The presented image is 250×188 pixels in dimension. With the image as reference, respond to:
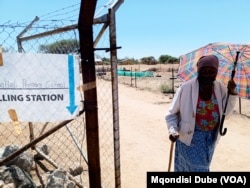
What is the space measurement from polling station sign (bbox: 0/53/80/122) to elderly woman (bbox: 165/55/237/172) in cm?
128

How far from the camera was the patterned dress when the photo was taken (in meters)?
3.48

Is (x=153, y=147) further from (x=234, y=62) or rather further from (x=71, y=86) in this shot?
(x=71, y=86)

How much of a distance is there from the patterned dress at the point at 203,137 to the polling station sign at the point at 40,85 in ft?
4.69

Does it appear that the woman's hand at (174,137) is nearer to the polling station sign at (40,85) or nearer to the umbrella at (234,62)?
the umbrella at (234,62)

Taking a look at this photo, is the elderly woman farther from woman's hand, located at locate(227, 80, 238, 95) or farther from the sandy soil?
the sandy soil

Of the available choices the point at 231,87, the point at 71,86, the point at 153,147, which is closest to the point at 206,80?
the point at 231,87

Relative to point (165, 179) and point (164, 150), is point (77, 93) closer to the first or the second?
point (165, 179)

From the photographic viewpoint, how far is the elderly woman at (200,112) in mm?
3459

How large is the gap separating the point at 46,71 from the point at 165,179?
1638 mm

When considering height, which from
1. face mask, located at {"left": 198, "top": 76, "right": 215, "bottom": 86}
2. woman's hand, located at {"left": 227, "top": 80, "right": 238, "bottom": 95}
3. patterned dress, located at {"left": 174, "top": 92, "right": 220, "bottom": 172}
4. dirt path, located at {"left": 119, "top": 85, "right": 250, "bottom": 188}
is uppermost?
face mask, located at {"left": 198, "top": 76, "right": 215, "bottom": 86}

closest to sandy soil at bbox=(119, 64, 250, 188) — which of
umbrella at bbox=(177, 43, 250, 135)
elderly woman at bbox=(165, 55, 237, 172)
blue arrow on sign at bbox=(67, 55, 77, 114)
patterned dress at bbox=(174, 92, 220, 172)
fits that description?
patterned dress at bbox=(174, 92, 220, 172)

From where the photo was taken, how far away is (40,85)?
9.22 ft

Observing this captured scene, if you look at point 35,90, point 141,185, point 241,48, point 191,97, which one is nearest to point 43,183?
point 141,185

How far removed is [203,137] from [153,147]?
3591mm
